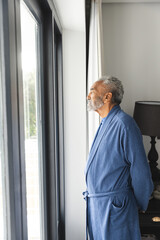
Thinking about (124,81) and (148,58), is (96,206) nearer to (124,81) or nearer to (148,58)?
(124,81)

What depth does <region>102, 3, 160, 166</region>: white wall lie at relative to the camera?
223cm

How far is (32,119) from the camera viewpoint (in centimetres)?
131

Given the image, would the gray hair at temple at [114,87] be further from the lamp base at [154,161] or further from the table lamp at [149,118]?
the lamp base at [154,161]

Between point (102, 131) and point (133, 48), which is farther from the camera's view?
point (133, 48)

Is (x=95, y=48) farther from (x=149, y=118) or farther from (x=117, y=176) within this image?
(x=117, y=176)

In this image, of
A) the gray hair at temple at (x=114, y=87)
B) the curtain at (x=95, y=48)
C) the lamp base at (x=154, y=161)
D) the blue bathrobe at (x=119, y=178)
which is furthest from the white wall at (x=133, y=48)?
the blue bathrobe at (x=119, y=178)

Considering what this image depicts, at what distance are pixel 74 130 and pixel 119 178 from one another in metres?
0.98

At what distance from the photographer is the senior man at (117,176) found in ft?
4.35

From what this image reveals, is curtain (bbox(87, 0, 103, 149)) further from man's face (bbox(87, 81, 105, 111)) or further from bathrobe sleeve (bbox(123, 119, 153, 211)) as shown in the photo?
bathrobe sleeve (bbox(123, 119, 153, 211))

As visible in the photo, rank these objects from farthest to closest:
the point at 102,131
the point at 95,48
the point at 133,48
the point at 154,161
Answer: the point at 133,48, the point at 154,161, the point at 95,48, the point at 102,131

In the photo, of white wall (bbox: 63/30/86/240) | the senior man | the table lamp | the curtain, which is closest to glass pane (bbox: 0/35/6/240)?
the senior man

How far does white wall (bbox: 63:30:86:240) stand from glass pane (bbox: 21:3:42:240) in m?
0.77

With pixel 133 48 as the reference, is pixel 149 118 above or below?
below

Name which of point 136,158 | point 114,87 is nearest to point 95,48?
point 114,87
